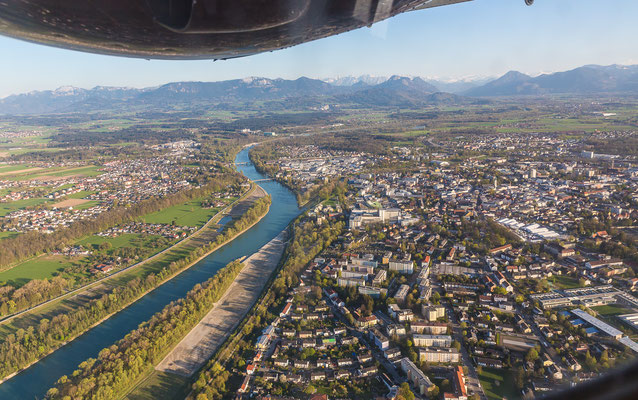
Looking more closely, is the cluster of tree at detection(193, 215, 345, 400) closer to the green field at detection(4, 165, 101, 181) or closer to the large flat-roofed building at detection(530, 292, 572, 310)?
the large flat-roofed building at detection(530, 292, 572, 310)

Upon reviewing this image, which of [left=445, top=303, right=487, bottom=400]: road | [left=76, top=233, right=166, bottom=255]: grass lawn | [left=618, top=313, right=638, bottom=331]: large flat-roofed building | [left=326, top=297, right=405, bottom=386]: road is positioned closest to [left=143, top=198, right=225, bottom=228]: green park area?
[left=76, top=233, right=166, bottom=255]: grass lawn

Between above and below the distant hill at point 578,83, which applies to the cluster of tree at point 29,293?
below

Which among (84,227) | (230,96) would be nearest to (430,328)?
(84,227)

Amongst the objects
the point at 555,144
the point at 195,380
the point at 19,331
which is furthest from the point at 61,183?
the point at 555,144

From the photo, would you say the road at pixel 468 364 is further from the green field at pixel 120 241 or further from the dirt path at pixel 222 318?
the green field at pixel 120 241

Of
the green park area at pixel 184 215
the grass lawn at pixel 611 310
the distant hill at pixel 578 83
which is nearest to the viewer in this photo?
the grass lawn at pixel 611 310

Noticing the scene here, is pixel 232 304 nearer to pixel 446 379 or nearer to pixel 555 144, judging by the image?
pixel 446 379

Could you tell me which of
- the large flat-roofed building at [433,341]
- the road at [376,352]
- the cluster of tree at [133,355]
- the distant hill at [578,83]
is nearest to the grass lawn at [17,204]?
the cluster of tree at [133,355]
